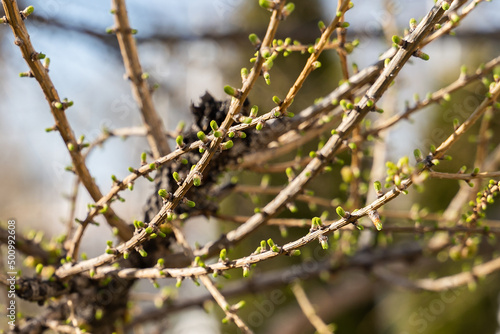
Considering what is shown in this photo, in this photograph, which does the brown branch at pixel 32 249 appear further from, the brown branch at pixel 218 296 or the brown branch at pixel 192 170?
the brown branch at pixel 218 296

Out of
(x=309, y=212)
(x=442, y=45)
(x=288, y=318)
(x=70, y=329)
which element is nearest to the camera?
(x=70, y=329)

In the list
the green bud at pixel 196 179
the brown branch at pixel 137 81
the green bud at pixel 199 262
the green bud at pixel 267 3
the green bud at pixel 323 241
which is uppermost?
the brown branch at pixel 137 81

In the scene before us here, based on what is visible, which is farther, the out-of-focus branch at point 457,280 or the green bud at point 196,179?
the out-of-focus branch at point 457,280

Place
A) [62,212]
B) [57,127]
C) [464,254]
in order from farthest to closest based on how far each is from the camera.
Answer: [62,212] < [464,254] < [57,127]

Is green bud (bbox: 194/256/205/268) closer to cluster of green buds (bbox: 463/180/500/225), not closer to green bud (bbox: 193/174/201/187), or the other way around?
green bud (bbox: 193/174/201/187)

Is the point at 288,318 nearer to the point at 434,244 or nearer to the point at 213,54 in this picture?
the point at 434,244

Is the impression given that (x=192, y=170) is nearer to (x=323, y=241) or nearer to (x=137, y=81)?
(x=323, y=241)

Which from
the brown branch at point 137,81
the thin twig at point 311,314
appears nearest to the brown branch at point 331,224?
the brown branch at point 137,81

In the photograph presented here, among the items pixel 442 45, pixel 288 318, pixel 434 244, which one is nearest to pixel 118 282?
pixel 434 244

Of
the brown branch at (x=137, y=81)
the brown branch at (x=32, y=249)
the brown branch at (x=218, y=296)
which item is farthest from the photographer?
the brown branch at (x=32, y=249)

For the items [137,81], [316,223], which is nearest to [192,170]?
[316,223]

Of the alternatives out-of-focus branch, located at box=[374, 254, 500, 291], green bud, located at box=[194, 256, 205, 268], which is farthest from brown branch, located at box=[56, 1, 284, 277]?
out-of-focus branch, located at box=[374, 254, 500, 291]
